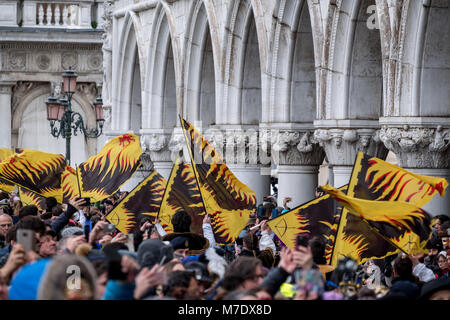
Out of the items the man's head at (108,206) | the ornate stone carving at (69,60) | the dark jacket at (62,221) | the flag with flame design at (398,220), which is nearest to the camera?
the flag with flame design at (398,220)

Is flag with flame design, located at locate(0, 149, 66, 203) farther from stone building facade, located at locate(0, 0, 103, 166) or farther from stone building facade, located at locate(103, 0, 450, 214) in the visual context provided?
stone building facade, located at locate(0, 0, 103, 166)

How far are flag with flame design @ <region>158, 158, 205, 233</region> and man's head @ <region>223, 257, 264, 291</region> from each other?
6.50 m

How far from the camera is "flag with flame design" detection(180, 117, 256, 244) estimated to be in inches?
528

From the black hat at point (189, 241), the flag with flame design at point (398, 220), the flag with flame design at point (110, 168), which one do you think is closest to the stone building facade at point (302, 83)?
the flag with flame design at point (110, 168)

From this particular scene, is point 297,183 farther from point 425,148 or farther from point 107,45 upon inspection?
point 107,45

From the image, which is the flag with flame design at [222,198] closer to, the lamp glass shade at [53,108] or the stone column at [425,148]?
the stone column at [425,148]

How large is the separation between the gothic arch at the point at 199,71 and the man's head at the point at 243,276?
47.6 ft

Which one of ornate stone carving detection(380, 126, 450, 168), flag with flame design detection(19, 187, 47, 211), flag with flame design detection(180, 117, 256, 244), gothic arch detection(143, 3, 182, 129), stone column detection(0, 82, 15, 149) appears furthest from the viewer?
stone column detection(0, 82, 15, 149)

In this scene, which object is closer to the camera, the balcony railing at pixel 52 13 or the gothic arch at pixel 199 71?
the gothic arch at pixel 199 71

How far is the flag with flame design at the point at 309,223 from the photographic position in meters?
12.0

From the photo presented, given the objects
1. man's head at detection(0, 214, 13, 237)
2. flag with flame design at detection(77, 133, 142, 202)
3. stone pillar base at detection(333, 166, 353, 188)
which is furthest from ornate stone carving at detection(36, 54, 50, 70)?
man's head at detection(0, 214, 13, 237)

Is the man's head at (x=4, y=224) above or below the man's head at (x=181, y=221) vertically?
below
